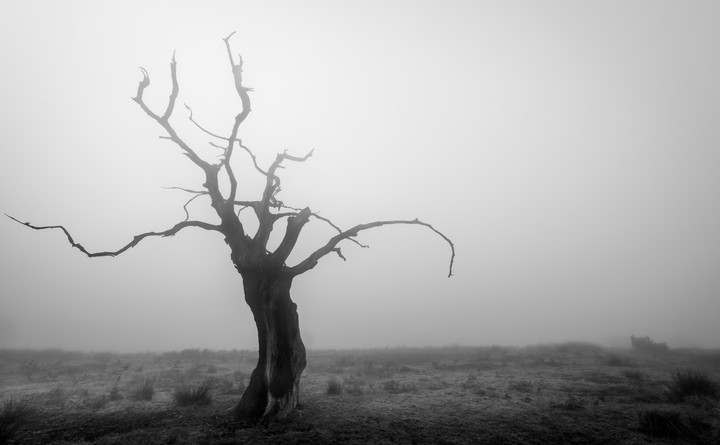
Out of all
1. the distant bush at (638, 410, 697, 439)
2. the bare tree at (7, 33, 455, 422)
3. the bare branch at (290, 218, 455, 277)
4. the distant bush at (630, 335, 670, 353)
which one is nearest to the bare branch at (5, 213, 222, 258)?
the bare tree at (7, 33, 455, 422)

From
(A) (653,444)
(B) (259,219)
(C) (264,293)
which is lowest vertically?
(A) (653,444)

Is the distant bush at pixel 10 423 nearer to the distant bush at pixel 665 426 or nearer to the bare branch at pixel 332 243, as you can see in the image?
the bare branch at pixel 332 243

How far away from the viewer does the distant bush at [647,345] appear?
23.9 meters

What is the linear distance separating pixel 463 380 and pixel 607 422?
661 cm

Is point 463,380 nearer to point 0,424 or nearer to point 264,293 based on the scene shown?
point 264,293

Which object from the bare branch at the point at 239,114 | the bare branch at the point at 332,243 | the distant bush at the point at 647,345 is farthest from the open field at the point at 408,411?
the distant bush at the point at 647,345

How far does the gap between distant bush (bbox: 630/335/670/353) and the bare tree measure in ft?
81.1

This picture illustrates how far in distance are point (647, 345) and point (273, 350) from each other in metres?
29.2

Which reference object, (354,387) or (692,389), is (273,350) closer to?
(354,387)

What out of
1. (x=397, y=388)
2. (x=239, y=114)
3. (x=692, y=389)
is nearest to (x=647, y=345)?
(x=692, y=389)

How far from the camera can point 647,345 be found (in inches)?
997

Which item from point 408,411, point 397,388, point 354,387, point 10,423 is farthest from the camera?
point 354,387

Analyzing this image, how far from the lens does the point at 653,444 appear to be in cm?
605

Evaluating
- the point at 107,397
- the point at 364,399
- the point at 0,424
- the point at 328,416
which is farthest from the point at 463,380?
the point at 0,424
